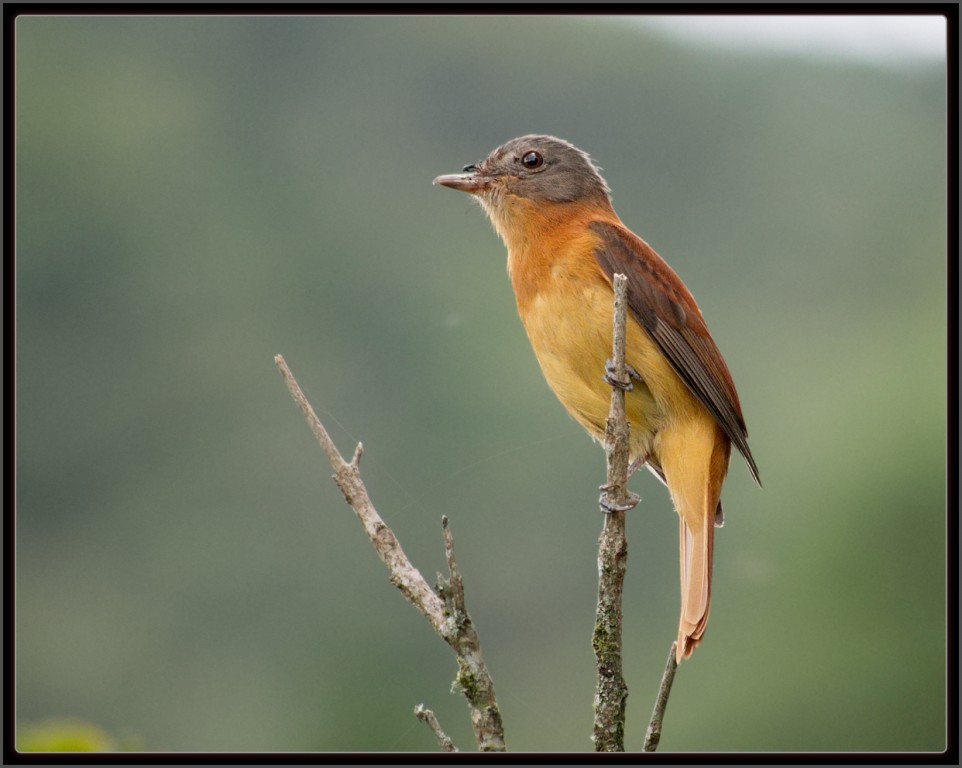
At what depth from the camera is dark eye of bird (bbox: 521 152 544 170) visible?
4.45 metres

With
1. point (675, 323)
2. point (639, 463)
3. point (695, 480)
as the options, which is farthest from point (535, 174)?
point (695, 480)

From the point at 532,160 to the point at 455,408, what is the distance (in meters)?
9.71

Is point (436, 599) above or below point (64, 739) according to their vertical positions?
above

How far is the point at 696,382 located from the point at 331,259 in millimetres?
15280

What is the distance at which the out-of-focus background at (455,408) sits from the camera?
1105cm

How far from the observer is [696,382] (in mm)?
3844

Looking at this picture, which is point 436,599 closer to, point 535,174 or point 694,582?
point 694,582

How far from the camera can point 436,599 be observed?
2906 mm

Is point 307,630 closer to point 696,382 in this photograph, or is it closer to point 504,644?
point 504,644

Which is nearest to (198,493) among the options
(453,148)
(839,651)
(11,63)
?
(453,148)

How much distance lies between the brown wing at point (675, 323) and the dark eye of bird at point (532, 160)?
539 millimetres

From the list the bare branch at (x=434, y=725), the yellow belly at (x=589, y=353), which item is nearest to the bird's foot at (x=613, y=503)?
the yellow belly at (x=589, y=353)

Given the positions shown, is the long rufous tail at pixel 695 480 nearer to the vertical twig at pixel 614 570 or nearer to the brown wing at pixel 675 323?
the brown wing at pixel 675 323

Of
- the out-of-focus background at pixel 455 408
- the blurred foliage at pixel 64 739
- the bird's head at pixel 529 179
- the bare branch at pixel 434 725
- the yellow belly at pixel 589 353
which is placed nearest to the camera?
the blurred foliage at pixel 64 739
